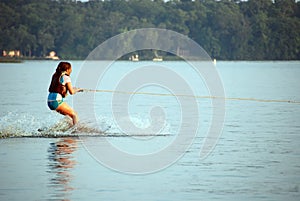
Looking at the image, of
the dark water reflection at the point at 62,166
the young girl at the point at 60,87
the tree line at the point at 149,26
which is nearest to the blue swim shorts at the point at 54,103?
the young girl at the point at 60,87

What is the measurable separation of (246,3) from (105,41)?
3511cm

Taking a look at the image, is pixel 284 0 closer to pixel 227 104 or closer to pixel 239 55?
pixel 239 55

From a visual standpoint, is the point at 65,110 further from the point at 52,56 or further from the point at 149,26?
the point at 149,26

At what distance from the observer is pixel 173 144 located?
18.2m

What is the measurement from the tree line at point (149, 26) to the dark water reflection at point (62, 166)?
131 m

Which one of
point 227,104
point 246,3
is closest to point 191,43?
point 246,3

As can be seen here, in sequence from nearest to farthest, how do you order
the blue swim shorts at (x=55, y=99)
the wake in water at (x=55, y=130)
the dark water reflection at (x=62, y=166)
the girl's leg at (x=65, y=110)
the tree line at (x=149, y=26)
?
the dark water reflection at (x=62, y=166) → the blue swim shorts at (x=55, y=99) → the girl's leg at (x=65, y=110) → the wake in water at (x=55, y=130) → the tree line at (x=149, y=26)

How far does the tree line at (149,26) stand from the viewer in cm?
15375

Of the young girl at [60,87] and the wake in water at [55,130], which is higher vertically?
the young girl at [60,87]

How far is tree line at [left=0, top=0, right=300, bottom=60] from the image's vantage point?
6053 inches

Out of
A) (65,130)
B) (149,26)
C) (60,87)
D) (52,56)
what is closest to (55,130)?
(65,130)

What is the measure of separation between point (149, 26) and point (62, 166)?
5845 inches

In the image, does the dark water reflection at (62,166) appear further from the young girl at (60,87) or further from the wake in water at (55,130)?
the young girl at (60,87)

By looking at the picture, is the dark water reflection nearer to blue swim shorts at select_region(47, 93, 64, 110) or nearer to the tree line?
blue swim shorts at select_region(47, 93, 64, 110)
